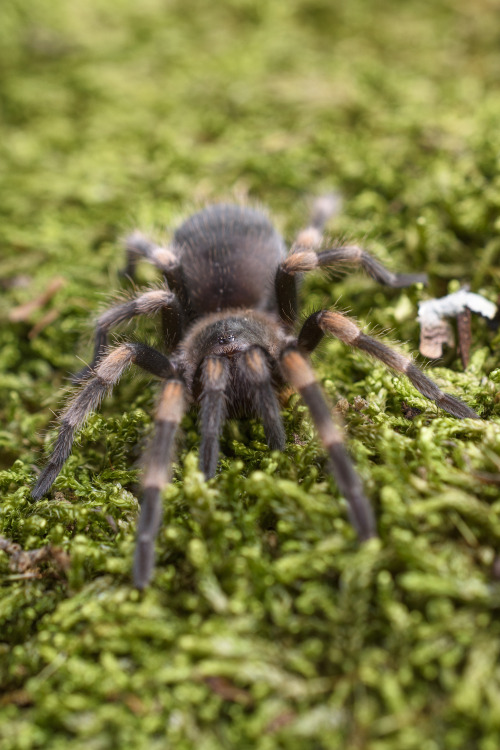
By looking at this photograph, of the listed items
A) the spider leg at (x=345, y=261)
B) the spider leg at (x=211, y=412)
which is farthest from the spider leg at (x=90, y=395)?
the spider leg at (x=345, y=261)

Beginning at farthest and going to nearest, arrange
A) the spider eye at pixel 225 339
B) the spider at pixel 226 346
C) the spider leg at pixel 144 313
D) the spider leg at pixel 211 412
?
1. the spider leg at pixel 144 313
2. the spider eye at pixel 225 339
3. the spider leg at pixel 211 412
4. the spider at pixel 226 346

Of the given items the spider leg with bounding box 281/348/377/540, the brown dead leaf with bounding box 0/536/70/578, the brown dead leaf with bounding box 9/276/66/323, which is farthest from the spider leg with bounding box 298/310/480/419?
the brown dead leaf with bounding box 9/276/66/323

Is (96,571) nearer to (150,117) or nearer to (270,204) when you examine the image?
(270,204)

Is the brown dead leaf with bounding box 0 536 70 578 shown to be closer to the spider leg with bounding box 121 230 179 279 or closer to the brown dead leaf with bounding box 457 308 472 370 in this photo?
the spider leg with bounding box 121 230 179 279

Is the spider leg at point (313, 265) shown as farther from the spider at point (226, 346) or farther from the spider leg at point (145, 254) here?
the spider leg at point (145, 254)

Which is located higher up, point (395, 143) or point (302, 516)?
point (395, 143)

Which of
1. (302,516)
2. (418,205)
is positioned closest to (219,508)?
(302,516)
